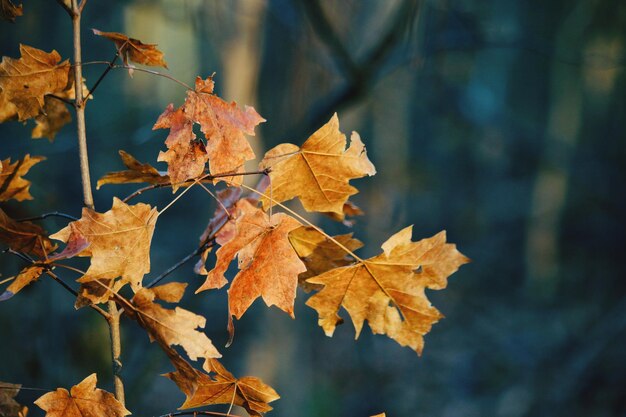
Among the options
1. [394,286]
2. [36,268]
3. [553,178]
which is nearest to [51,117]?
[36,268]

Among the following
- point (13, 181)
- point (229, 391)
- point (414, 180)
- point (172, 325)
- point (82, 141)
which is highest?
point (82, 141)

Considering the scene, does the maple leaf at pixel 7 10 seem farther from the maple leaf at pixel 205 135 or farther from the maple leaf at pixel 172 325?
the maple leaf at pixel 172 325

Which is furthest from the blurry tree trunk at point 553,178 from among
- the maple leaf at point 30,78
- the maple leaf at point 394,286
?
the maple leaf at point 30,78

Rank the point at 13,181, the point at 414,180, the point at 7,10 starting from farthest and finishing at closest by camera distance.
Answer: the point at 414,180 < the point at 13,181 < the point at 7,10

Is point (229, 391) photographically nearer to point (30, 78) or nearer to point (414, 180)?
point (30, 78)

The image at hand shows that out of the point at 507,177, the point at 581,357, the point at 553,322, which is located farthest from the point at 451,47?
the point at 581,357

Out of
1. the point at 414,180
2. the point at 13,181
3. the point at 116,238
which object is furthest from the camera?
the point at 414,180

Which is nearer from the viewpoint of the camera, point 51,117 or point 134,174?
point 134,174

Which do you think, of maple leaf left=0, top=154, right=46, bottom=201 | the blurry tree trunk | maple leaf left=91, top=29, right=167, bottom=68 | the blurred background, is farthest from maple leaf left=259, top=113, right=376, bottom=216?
the blurry tree trunk
